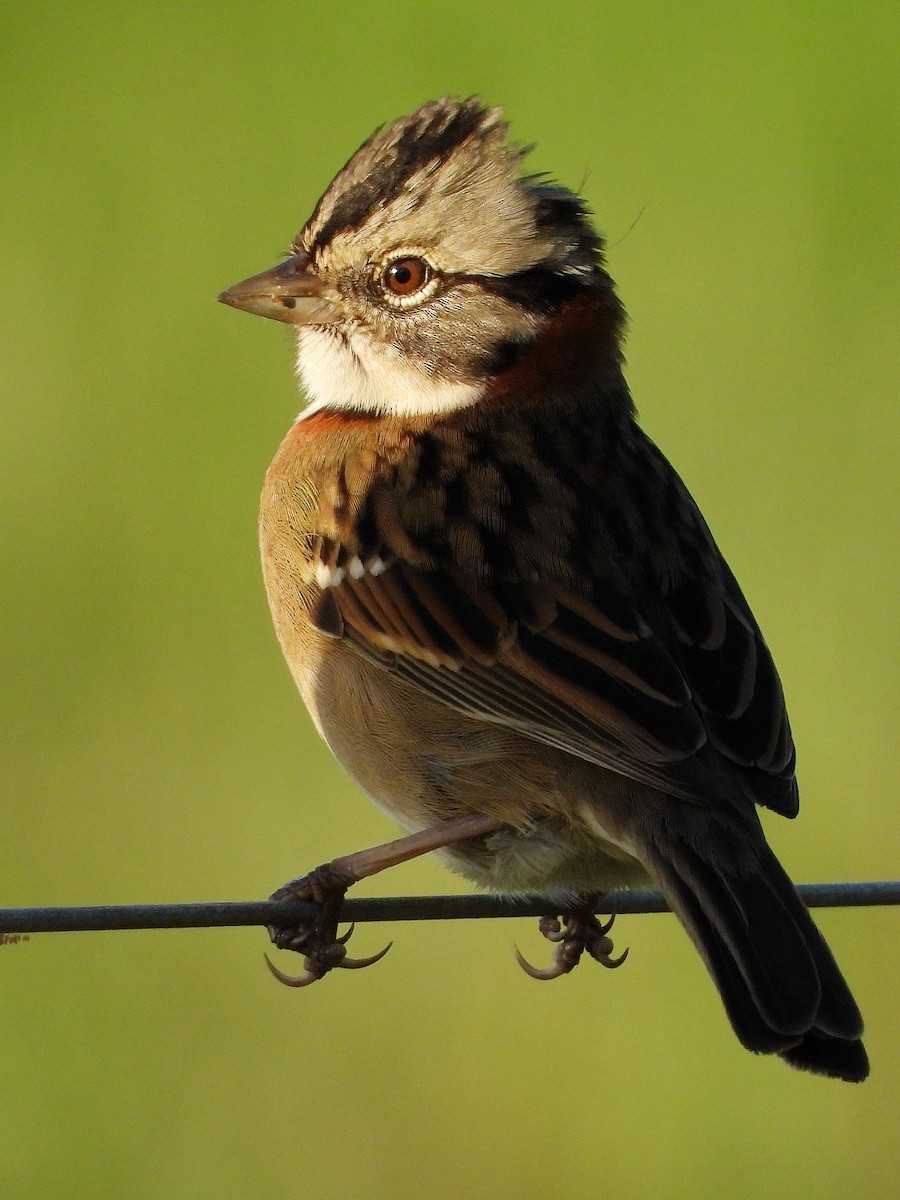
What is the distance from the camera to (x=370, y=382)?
14.2ft

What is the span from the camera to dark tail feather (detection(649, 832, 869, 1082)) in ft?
10.3

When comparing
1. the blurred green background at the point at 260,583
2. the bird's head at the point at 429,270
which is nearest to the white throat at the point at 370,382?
the bird's head at the point at 429,270

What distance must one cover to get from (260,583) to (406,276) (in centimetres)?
231

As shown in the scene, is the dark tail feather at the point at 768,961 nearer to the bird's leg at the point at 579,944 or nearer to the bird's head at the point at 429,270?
the bird's leg at the point at 579,944

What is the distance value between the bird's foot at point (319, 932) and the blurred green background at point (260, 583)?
148 cm

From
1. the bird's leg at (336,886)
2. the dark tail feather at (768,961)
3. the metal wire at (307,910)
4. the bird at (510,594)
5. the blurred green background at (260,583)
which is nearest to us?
the metal wire at (307,910)

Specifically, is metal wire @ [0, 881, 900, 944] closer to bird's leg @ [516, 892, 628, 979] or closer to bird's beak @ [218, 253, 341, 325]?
bird's leg @ [516, 892, 628, 979]

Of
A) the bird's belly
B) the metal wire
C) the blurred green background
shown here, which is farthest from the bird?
the blurred green background

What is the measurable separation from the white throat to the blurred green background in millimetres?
1758

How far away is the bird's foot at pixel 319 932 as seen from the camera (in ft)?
12.6

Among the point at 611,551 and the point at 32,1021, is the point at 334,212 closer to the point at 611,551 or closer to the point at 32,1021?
the point at 611,551

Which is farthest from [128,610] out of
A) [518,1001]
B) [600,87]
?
[600,87]

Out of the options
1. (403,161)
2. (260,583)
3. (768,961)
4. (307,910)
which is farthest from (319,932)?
(260,583)

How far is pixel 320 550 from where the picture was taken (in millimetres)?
4059
